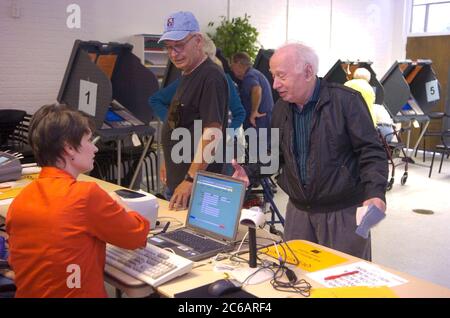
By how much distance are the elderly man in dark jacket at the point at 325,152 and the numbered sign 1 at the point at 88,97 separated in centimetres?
224

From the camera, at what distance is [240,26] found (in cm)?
738

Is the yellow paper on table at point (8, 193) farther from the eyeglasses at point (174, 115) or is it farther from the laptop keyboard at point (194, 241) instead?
the laptop keyboard at point (194, 241)

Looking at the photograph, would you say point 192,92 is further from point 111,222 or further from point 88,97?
point 88,97

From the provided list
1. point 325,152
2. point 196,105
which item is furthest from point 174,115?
point 325,152

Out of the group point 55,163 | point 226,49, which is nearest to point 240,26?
point 226,49

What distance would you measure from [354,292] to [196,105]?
1.34 m

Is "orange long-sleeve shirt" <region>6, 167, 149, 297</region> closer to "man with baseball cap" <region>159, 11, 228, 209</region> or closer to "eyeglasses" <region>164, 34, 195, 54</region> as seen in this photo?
"man with baseball cap" <region>159, 11, 228, 209</region>

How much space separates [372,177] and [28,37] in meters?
5.07

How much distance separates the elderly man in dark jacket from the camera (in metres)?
2.17

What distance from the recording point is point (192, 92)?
8.61 feet

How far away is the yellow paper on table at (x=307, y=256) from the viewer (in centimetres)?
193

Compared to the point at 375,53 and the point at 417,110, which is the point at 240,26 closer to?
the point at 417,110

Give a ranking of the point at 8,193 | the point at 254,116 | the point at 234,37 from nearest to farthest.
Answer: the point at 8,193, the point at 254,116, the point at 234,37

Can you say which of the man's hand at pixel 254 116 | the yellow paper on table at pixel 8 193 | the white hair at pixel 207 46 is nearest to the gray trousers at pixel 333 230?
the white hair at pixel 207 46
